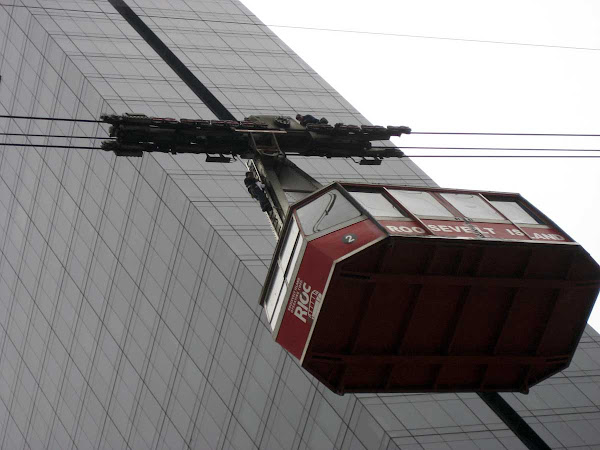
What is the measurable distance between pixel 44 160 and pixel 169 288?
1753 cm

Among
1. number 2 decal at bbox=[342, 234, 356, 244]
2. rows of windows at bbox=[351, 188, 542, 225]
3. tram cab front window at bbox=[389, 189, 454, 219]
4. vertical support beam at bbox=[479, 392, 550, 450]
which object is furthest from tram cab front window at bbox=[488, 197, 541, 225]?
vertical support beam at bbox=[479, 392, 550, 450]

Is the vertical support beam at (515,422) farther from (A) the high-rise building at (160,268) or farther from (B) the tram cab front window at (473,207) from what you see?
(B) the tram cab front window at (473,207)

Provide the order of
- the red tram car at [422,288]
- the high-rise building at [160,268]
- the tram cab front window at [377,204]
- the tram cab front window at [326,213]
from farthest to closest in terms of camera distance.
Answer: the high-rise building at [160,268], the tram cab front window at [377,204], the tram cab front window at [326,213], the red tram car at [422,288]

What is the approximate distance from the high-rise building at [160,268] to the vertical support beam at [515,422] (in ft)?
1.30

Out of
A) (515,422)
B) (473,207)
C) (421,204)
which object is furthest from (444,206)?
(515,422)

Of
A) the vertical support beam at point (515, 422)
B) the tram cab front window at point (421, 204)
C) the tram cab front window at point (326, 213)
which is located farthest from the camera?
the vertical support beam at point (515, 422)

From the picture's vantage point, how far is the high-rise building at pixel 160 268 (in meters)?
44.2

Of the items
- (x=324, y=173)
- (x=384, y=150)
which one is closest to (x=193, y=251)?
(x=324, y=173)

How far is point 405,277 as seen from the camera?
26.5 metres

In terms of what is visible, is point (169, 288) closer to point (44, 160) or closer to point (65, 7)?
point (44, 160)

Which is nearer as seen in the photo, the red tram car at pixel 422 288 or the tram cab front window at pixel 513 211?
the red tram car at pixel 422 288

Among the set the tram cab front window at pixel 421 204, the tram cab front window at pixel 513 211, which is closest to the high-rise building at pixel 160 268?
the tram cab front window at pixel 513 211

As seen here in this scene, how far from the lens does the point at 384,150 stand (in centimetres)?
3347

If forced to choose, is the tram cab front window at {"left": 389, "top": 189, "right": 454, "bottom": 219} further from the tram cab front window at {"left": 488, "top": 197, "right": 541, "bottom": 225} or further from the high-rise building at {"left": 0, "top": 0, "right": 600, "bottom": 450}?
the high-rise building at {"left": 0, "top": 0, "right": 600, "bottom": 450}
